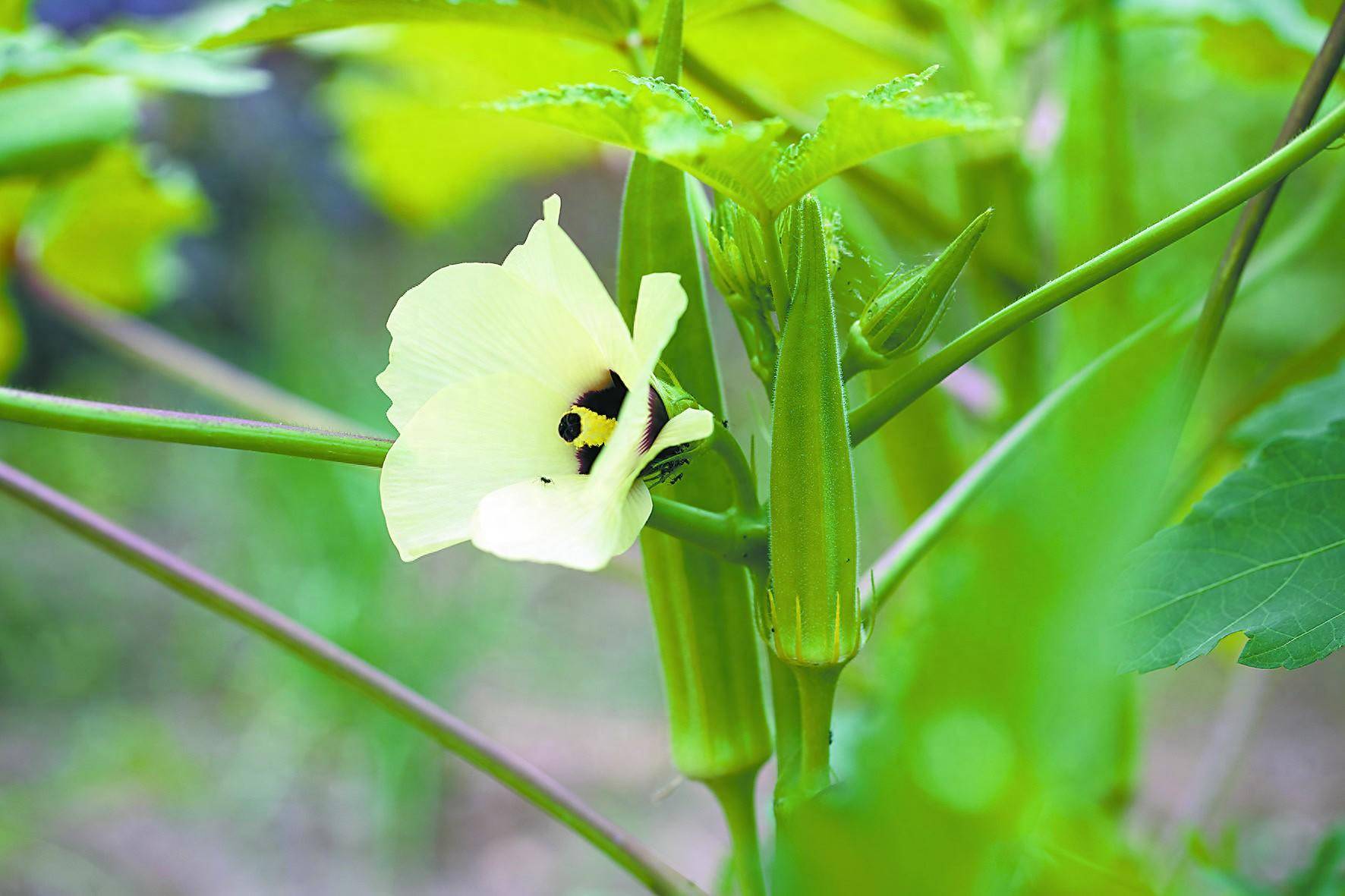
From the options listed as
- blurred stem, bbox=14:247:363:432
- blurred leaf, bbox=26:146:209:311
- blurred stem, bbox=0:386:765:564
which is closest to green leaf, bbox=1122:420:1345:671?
blurred stem, bbox=0:386:765:564

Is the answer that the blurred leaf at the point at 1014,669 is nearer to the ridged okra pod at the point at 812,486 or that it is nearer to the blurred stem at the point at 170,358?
the ridged okra pod at the point at 812,486

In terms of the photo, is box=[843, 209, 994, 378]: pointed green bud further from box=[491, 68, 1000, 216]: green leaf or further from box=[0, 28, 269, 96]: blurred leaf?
box=[0, 28, 269, 96]: blurred leaf

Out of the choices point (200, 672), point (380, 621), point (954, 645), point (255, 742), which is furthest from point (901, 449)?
point (200, 672)

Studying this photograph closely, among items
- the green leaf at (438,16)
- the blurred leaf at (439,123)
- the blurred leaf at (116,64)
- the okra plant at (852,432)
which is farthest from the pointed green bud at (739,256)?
the blurred leaf at (439,123)

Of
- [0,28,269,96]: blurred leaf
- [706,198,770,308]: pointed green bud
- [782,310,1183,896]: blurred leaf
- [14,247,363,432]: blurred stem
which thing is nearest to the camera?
[782,310,1183,896]: blurred leaf

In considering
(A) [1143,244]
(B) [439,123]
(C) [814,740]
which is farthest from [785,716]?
(B) [439,123]

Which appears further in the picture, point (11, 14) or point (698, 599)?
point (11, 14)

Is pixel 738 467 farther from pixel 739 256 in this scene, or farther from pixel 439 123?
pixel 439 123
